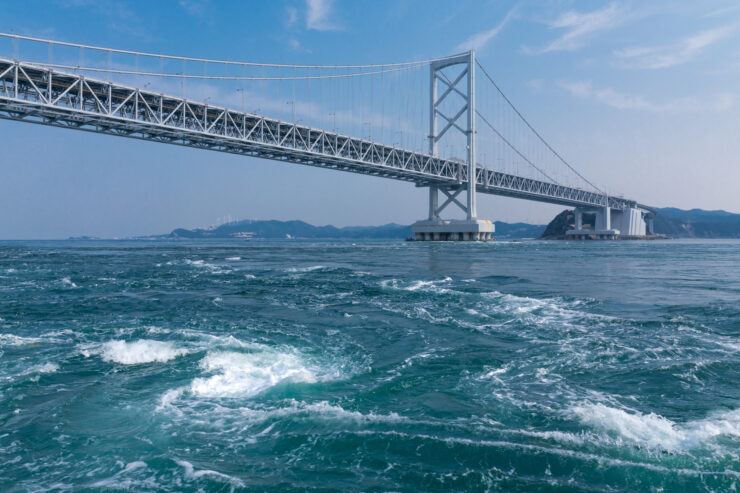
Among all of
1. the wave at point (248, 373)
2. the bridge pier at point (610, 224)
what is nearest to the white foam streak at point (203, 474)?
the wave at point (248, 373)

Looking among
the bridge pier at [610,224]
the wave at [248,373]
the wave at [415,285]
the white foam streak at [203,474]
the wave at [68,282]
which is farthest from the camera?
the bridge pier at [610,224]

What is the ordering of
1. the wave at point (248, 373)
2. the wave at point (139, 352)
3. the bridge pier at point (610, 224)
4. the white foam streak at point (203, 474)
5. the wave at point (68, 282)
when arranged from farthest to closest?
the bridge pier at point (610, 224) < the wave at point (68, 282) < the wave at point (139, 352) < the wave at point (248, 373) < the white foam streak at point (203, 474)

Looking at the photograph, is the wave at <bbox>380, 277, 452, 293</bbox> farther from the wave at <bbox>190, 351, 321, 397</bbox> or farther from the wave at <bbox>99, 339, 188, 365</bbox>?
the wave at <bbox>99, 339, 188, 365</bbox>

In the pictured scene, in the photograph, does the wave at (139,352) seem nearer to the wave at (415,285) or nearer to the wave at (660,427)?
the wave at (660,427)

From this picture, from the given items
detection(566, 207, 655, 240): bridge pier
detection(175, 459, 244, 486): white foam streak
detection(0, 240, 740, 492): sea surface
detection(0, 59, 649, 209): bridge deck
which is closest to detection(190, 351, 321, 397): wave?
detection(0, 240, 740, 492): sea surface

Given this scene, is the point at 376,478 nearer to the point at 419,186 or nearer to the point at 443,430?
the point at 443,430

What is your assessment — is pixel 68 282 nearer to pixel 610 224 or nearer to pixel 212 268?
pixel 212 268

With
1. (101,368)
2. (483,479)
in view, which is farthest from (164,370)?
(483,479)
